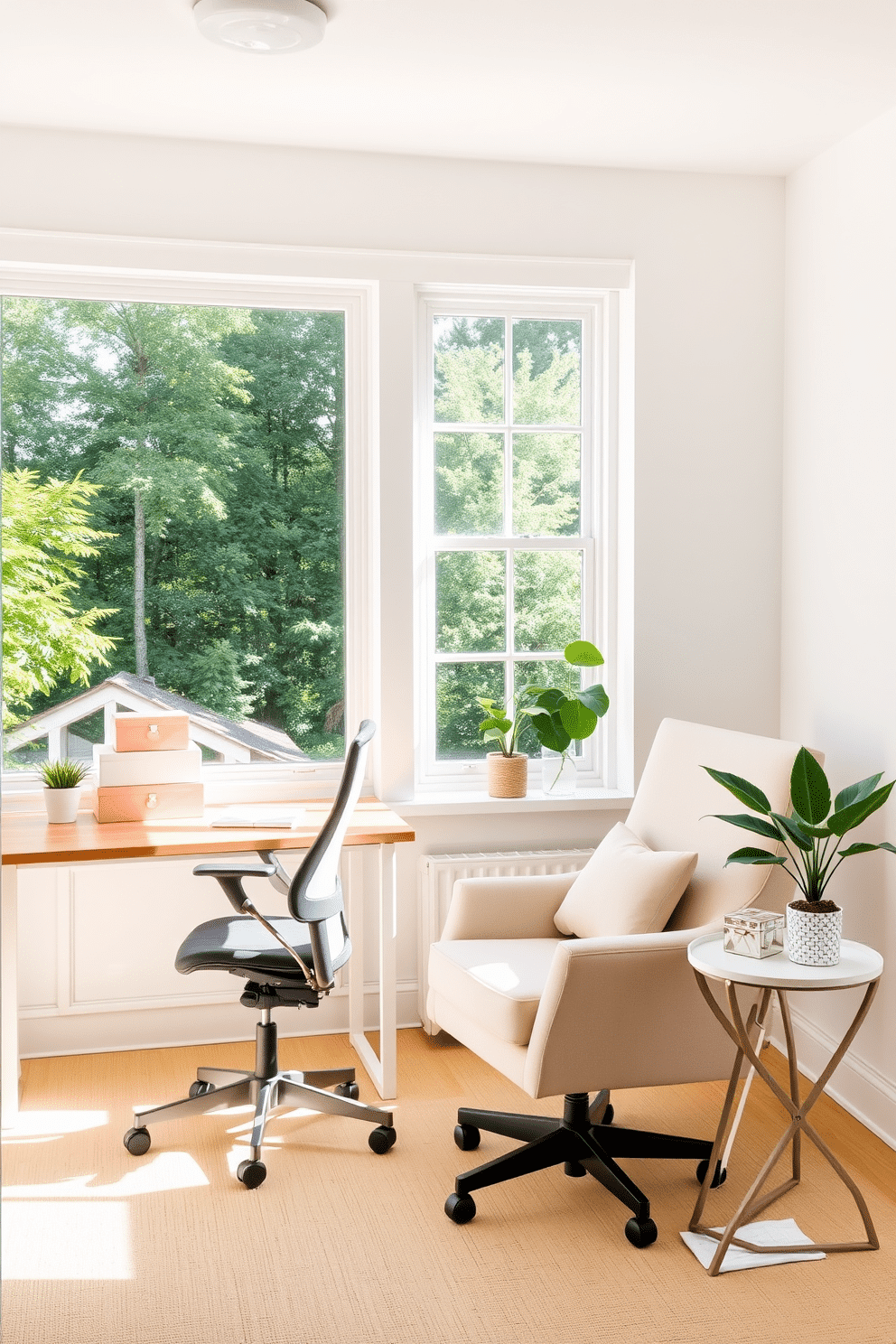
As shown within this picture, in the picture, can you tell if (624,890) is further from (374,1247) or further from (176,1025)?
(176,1025)

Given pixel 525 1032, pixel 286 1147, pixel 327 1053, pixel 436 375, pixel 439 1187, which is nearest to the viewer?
pixel 525 1032

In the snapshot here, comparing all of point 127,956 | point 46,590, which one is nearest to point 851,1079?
point 127,956

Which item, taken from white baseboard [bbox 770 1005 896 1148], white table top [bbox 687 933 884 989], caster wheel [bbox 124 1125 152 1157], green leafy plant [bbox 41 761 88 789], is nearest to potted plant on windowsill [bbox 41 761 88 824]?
green leafy plant [bbox 41 761 88 789]

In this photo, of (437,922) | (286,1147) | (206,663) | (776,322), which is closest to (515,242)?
(776,322)

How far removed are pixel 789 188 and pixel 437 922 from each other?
2592 mm

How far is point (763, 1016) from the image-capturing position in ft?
8.87

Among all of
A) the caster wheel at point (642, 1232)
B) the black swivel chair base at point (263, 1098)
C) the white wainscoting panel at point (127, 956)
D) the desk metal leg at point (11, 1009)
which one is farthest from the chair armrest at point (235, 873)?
the caster wheel at point (642, 1232)

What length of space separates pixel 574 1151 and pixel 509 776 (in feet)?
4.28

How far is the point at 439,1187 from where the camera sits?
279 centimetres

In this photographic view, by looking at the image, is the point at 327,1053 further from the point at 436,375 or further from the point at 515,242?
the point at 515,242

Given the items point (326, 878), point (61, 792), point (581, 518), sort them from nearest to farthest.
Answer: point (326, 878) < point (61, 792) < point (581, 518)

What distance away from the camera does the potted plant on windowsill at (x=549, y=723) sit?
3672mm

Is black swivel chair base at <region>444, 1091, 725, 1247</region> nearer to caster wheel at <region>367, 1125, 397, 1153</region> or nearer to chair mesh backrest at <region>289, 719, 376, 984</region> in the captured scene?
caster wheel at <region>367, 1125, 397, 1153</region>

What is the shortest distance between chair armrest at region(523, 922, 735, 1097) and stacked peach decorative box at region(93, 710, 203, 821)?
4.26 feet
